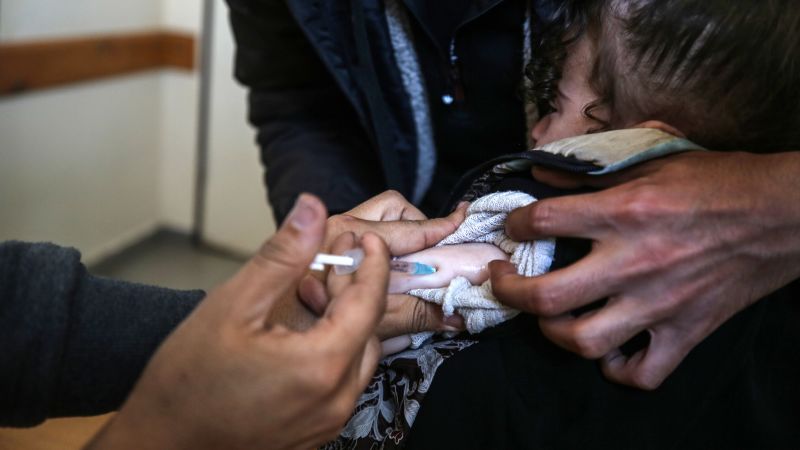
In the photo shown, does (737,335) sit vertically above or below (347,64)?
below

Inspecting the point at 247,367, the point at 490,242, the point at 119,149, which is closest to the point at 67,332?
the point at 247,367

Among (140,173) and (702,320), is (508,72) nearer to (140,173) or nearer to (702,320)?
(702,320)

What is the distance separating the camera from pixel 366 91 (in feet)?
3.43

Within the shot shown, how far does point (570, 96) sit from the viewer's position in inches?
35.1

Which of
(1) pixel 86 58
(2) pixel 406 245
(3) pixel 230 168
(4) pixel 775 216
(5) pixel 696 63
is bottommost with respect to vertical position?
(3) pixel 230 168

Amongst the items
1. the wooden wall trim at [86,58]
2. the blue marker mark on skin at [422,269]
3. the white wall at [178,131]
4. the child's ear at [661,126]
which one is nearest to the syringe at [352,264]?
the blue marker mark on skin at [422,269]

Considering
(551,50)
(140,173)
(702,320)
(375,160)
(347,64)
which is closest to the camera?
(702,320)

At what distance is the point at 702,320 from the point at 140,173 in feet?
7.43

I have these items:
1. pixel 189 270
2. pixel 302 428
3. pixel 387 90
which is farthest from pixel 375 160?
pixel 189 270

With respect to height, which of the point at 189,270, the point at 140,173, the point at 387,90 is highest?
Result: the point at 387,90

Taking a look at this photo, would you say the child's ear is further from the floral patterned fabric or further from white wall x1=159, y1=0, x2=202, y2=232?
white wall x1=159, y1=0, x2=202, y2=232

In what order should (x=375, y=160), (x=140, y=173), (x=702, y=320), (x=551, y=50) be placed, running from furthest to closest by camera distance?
1. (x=140, y=173)
2. (x=375, y=160)
3. (x=551, y=50)
4. (x=702, y=320)

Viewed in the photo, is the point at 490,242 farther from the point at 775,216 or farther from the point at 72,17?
the point at 72,17

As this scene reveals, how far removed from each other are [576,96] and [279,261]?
522mm
